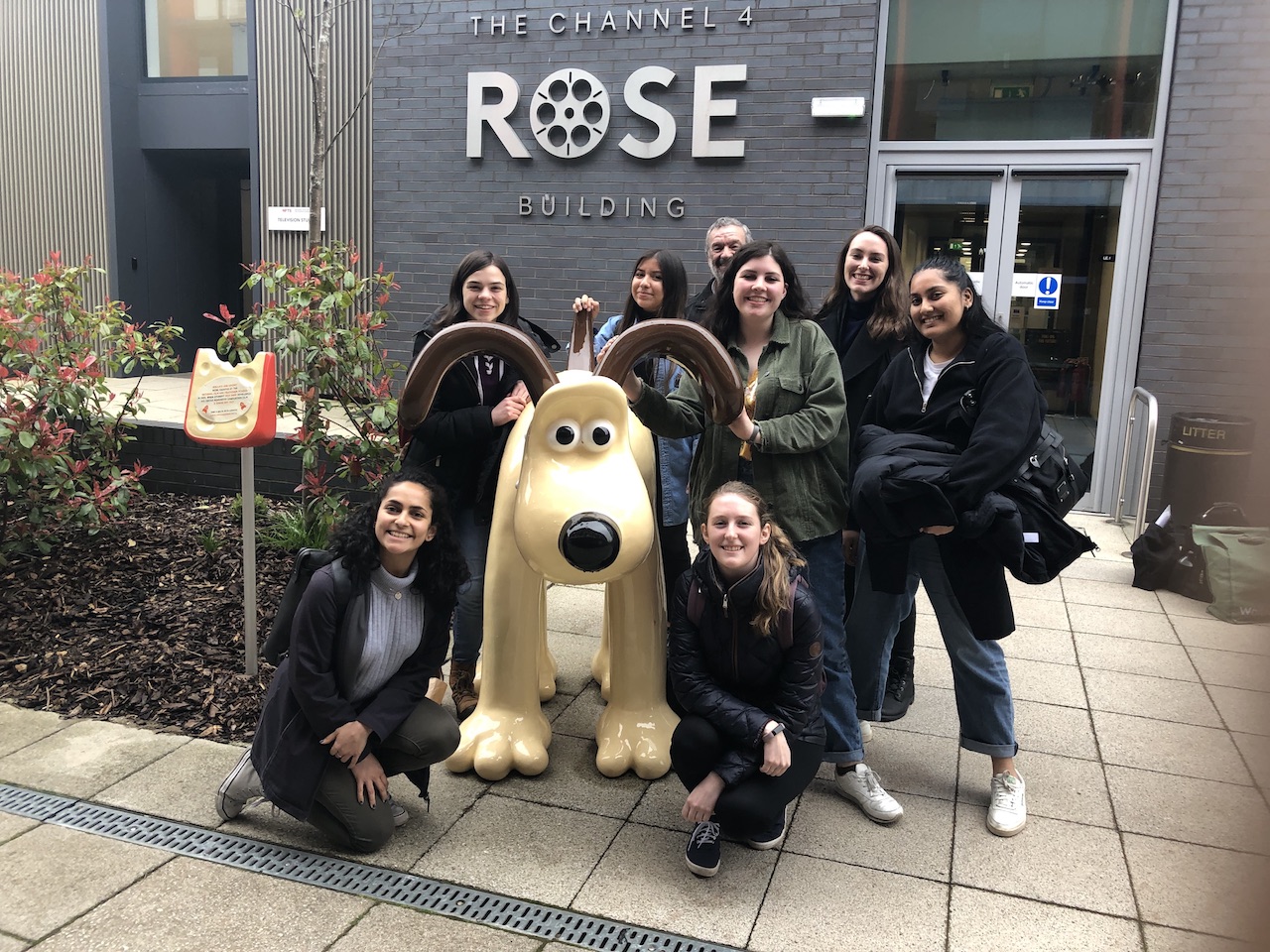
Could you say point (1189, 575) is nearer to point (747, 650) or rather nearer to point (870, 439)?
point (870, 439)

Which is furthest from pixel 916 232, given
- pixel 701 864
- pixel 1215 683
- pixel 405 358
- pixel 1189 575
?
pixel 1215 683

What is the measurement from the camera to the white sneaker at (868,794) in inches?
126

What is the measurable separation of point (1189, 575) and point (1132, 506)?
193 centimetres

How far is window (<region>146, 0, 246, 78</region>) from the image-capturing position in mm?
11664

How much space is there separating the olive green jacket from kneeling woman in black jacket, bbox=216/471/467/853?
0.89m

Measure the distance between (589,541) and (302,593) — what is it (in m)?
0.98

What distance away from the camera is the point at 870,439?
10.5 feet

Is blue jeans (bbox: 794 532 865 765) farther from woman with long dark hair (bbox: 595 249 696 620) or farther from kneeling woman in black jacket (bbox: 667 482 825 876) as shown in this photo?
woman with long dark hair (bbox: 595 249 696 620)

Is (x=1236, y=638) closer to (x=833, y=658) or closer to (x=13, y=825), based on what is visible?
(x=833, y=658)

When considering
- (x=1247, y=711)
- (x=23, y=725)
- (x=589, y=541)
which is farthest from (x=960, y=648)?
(x=23, y=725)

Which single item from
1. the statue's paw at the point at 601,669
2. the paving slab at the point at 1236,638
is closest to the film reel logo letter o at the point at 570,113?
the statue's paw at the point at 601,669

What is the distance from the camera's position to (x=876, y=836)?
3137mm

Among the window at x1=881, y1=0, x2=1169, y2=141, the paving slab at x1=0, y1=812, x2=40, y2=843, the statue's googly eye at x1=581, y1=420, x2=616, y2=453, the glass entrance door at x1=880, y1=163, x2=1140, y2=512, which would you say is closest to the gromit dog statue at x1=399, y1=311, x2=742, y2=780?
the statue's googly eye at x1=581, y1=420, x2=616, y2=453

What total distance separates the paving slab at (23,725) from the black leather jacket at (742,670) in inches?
95.8
